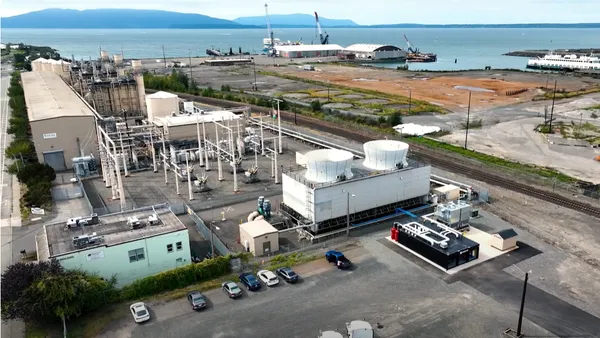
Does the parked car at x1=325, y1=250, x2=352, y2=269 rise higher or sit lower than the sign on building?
lower

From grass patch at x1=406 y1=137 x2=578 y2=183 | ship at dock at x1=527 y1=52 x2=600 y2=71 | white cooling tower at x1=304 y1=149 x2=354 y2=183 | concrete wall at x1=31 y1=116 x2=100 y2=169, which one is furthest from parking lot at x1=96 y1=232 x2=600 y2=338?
ship at dock at x1=527 y1=52 x2=600 y2=71

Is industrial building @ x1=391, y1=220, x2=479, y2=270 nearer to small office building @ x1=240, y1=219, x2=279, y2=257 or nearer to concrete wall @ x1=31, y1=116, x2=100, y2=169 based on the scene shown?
small office building @ x1=240, y1=219, x2=279, y2=257

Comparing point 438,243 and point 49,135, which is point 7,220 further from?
point 438,243

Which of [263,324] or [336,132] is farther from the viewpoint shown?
[336,132]

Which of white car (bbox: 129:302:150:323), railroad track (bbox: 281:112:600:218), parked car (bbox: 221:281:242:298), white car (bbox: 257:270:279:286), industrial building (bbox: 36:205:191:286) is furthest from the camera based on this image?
railroad track (bbox: 281:112:600:218)

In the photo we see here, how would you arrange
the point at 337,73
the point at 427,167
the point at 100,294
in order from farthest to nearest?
the point at 337,73 → the point at 427,167 → the point at 100,294

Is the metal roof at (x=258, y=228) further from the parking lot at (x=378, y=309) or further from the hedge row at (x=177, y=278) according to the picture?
the parking lot at (x=378, y=309)

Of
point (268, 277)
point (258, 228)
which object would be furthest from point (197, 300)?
point (258, 228)

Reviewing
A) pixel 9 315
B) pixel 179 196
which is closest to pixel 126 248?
pixel 9 315

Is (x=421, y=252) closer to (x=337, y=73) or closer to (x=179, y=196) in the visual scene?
(x=179, y=196)
